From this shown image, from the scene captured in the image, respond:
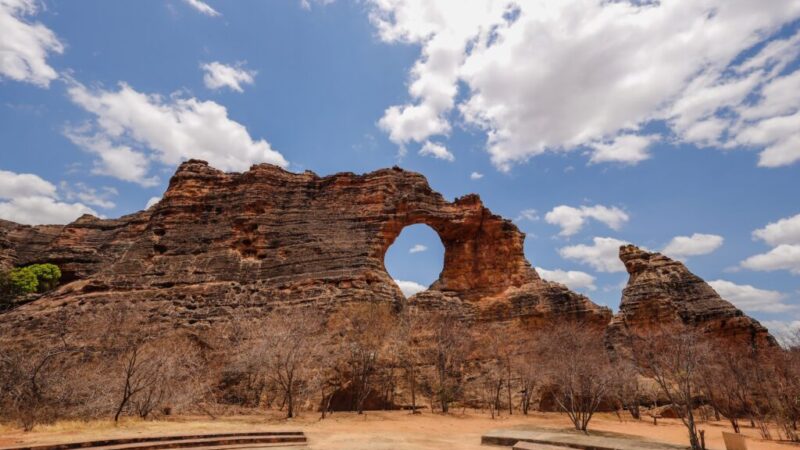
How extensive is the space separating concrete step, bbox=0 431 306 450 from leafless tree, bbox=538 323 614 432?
1303cm

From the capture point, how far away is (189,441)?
14.2m

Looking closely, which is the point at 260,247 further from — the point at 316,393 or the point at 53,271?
the point at 53,271

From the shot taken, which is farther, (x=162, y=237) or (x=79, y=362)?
(x=162, y=237)

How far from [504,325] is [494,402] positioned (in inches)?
307

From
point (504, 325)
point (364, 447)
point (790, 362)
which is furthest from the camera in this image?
point (504, 325)

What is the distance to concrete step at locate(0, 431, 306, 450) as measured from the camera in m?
12.9

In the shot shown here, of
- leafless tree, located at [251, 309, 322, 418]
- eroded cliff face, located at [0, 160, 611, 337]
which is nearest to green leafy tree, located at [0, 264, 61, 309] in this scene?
eroded cliff face, located at [0, 160, 611, 337]

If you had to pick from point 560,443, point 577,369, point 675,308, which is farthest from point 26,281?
point 675,308

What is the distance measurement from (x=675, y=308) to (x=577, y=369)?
2326cm

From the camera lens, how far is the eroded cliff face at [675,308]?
39.5m

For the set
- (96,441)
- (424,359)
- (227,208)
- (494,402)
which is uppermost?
(227,208)

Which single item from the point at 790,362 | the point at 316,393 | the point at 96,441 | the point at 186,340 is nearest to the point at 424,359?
the point at 316,393

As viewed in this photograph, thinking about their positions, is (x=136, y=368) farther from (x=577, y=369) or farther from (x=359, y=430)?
(x=577, y=369)

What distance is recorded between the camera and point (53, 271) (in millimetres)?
42031
